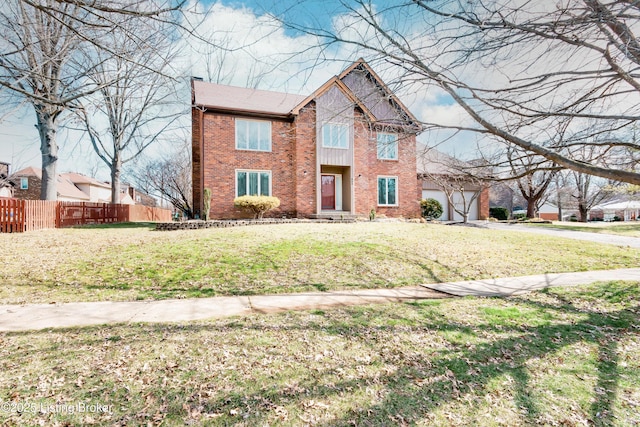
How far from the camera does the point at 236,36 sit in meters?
4.34

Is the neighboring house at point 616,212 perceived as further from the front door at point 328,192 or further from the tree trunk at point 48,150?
the tree trunk at point 48,150

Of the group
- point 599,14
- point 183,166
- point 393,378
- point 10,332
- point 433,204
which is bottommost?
point 393,378

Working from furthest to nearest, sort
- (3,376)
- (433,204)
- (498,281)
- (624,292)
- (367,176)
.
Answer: (433,204) → (367,176) → (498,281) → (624,292) → (3,376)

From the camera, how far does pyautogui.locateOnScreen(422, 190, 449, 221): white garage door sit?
22188 mm

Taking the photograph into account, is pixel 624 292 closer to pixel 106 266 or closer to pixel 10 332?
pixel 10 332

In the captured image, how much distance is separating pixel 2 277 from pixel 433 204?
67.7 feet

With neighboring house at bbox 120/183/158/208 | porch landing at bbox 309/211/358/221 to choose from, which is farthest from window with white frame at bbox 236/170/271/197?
neighboring house at bbox 120/183/158/208

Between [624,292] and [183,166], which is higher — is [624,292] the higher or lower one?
the lower one

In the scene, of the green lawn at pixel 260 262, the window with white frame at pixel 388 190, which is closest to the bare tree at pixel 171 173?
the window with white frame at pixel 388 190

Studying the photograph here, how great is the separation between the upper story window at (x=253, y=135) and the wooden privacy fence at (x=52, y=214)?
8.99m

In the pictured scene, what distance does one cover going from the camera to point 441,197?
2259cm

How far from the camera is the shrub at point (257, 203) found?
15212 mm

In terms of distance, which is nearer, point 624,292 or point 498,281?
point 624,292

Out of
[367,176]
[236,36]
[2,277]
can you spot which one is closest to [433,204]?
[367,176]
